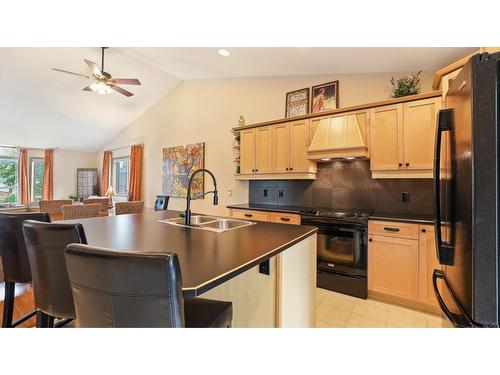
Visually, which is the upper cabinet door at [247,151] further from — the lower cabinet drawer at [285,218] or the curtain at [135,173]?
the curtain at [135,173]

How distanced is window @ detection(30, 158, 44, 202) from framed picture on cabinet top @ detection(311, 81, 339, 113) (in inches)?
292

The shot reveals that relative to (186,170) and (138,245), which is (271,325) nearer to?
(138,245)

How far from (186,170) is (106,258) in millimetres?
4555

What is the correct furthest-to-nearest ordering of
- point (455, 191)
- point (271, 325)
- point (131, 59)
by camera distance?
point (131, 59) < point (271, 325) < point (455, 191)

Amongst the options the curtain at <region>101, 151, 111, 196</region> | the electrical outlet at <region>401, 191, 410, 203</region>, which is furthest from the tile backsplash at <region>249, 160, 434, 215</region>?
the curtain at <region>101, 151, 111, 196</region>

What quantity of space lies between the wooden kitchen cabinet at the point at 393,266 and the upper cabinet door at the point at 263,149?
1.76 meters

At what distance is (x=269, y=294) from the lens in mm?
1333

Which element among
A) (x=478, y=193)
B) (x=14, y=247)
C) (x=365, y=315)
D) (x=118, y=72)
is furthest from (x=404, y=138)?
(x=118, y=72)

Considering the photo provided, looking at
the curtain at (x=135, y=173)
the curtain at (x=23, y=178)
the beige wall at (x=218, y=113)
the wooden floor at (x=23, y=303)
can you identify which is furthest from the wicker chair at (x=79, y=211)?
the curtain at (x=23, y=178)

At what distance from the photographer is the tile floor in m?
2.07

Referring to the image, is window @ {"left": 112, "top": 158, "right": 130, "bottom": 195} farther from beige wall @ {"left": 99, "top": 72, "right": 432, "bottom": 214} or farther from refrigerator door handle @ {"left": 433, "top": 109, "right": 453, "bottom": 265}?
refrigerator door handle @ {"left": 433, "top": 109, "right": 453, "bottom": 265}

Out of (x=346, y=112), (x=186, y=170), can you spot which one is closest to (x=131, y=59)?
(x=186, y=170)

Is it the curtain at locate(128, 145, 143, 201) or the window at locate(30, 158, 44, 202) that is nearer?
the curtain at locate(128, 145, 143, 201)
